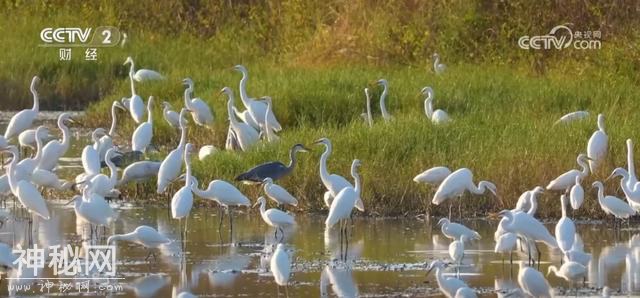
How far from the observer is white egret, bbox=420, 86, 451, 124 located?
15.2 meters

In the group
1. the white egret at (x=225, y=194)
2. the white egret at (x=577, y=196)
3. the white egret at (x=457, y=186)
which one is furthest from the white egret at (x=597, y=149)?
the white egret at (x=225, y=194)

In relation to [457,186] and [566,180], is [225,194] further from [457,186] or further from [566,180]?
[566,180]

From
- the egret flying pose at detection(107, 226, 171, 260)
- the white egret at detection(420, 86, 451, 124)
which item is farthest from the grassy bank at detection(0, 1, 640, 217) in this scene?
the egret flying pose at detection(107, 226, 171, 260)

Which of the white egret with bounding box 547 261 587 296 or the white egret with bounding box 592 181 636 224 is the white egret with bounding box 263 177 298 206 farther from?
the white egret with bounding box 547 261 587 296

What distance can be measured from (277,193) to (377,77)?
7221mm

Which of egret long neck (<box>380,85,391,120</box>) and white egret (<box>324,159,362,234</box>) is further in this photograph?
egret long neck (<box>380,85,391,120</box>)

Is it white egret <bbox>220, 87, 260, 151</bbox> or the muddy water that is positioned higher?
white egret <bbox>220, 87, 260, 151</bbox>

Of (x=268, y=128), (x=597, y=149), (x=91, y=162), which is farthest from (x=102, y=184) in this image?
(x=597, y=149)

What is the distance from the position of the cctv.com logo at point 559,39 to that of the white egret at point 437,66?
1.14 metres

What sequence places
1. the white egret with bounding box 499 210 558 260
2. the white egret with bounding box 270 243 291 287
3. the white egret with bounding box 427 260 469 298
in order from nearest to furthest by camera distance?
1. the white egret with bounding box 427 260 469 298
2. the white egret with bounding box 270 243 291 287
3. the white egret with bounding box 499 210 558 260

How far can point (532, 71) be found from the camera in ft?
64.6

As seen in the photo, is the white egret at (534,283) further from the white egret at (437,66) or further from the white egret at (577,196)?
the white egret at (437,66)

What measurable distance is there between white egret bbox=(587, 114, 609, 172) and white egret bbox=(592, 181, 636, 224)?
113 cm

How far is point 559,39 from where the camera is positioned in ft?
66.4
